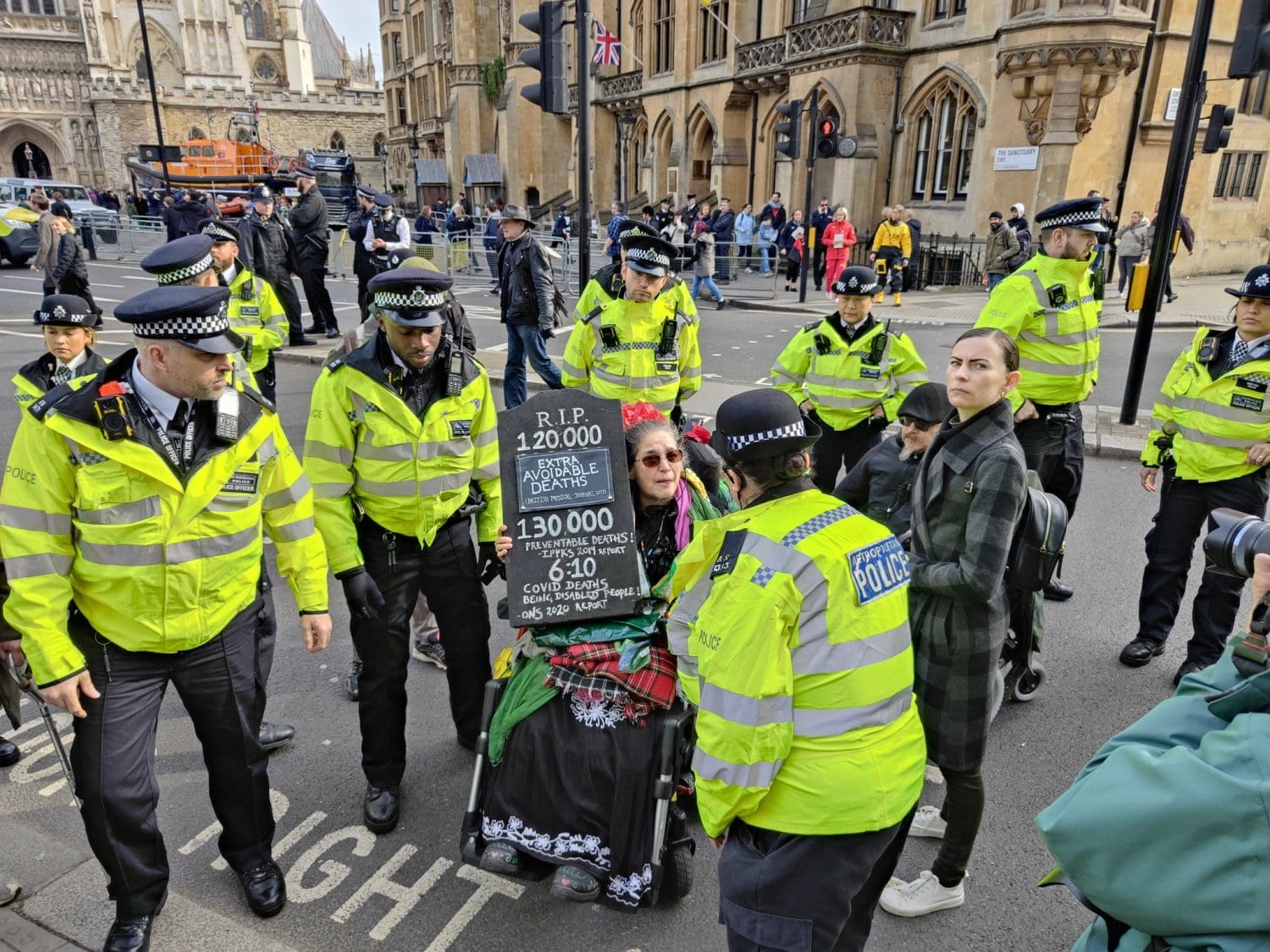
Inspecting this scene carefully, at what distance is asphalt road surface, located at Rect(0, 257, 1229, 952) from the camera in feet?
9.88

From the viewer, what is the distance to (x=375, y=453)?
3.44m

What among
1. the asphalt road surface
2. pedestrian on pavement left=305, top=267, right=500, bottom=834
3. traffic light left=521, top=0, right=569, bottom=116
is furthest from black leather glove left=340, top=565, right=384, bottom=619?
traffic light left=521, top=0, right=569, bottom=116

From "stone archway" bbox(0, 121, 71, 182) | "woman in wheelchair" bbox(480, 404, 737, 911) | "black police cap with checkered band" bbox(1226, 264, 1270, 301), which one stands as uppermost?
"stone archway" bbox(0, 121, 71, 182)

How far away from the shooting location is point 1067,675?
15.5 ft

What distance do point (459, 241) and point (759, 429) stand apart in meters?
24.9

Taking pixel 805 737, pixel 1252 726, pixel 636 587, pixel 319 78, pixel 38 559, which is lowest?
pixel 636 587

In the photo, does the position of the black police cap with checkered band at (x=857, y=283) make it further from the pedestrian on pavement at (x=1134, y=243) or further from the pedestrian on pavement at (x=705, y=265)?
the pedestrian on pavement at (x=1134, y=243)

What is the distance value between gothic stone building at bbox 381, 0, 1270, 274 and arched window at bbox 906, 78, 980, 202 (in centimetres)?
4

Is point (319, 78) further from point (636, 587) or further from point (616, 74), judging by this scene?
point (636, 587)

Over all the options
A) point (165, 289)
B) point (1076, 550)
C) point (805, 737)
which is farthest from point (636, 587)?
point (1076, 550)

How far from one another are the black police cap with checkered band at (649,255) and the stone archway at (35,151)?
7330 centimetres

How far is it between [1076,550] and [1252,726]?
5563mm

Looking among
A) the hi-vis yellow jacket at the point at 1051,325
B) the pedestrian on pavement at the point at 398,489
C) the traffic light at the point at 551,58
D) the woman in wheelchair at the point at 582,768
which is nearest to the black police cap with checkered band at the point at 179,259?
the pedestrian on pavement at the point at 398,489

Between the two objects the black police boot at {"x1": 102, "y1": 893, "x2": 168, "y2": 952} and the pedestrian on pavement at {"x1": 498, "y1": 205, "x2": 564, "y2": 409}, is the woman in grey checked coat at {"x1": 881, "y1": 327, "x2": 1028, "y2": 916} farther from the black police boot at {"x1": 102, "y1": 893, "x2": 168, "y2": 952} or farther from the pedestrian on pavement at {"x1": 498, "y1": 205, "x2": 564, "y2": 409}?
the pedestrian on pavement at {"x1": 498, "y1": 205, "x2": 564, "y2": 409}
